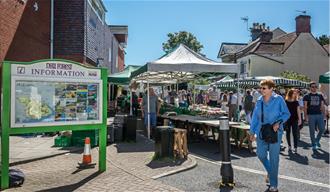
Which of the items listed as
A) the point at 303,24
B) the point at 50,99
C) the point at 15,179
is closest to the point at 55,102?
the point at 50,99

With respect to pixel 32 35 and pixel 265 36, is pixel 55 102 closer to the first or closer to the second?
pixel 32 35

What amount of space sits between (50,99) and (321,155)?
680cm

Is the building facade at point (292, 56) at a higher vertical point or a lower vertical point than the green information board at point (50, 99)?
higher

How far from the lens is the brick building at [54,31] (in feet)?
43.0

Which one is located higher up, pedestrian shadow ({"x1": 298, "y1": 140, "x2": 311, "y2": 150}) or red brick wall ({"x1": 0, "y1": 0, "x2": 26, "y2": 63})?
red brick wall ({"x1": 0, "y1": 0, "x2": 26, "y2": 63})

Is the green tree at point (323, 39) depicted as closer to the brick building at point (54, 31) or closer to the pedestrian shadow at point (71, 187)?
the brick building at point (54, 31)

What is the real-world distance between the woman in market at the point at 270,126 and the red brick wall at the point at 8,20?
384 inches

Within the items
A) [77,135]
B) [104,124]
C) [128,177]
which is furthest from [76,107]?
[77,135]

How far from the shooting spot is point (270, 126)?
18.4 ft

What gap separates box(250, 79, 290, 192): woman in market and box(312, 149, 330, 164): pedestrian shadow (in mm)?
3379

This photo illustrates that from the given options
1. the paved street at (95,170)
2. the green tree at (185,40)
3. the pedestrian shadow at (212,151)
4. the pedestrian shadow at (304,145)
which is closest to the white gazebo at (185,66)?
the pedestrian shadow at (212,151)

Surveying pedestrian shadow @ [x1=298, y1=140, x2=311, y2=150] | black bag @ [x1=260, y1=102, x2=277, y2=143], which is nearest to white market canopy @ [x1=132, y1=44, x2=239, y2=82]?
pedestrian shadow @ [x1=298, y1=140, x2=311, y2=150]

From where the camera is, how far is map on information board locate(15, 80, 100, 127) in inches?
247

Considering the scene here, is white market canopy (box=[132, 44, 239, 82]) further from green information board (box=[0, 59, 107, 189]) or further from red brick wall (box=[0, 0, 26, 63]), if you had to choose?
red brick wall (box=[0, 0, 26, 63])
